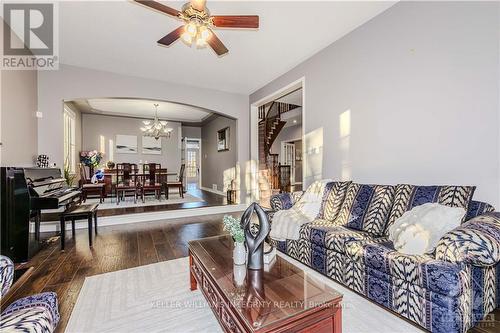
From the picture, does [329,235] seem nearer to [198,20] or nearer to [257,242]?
[257,242]

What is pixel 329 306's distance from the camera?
1.15 m

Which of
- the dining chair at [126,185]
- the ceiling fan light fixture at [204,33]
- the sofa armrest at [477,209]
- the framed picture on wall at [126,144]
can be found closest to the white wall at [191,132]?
the framed picture on wall at [126,144]

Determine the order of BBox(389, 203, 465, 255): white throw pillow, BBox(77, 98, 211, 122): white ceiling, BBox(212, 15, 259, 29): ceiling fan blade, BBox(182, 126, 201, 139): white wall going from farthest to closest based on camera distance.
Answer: BBox(182, 126, 201, 139): white wall
BBox(77, 98, 211, 122): white ceiling
BBox(212, 15, 259, 29): ceiling fan blade
BBox(389, 203, 465, 255): white throw pillow

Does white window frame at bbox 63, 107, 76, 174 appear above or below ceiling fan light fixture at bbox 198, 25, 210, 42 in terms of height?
below

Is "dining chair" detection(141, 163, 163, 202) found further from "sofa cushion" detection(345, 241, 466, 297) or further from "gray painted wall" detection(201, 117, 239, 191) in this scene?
"sofa cushion" detection(345, 241, 466, 297)

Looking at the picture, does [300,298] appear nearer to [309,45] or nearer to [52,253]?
[52,253]

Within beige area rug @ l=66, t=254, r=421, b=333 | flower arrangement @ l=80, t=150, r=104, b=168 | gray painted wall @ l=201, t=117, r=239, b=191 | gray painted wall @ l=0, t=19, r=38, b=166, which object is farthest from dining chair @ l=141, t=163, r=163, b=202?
beige area rug @ l=66, t=254, r=421, b=333

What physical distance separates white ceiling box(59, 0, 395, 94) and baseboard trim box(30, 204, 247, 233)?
281 cm

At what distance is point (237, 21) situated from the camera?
2242 mm

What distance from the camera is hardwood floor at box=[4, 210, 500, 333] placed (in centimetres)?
199

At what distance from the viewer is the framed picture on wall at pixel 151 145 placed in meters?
8.58

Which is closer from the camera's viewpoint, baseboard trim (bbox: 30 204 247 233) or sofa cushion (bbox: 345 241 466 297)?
sofa cushion (bbox: 345 241 466 297)

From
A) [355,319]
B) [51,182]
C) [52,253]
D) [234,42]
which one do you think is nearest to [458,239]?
[355,319]

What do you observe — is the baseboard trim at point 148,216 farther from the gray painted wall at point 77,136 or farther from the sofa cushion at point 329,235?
the gray painted wall at point 77,136
